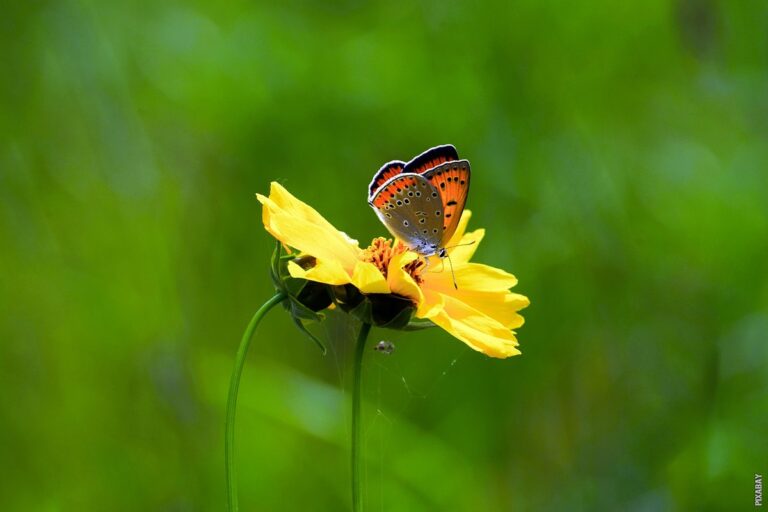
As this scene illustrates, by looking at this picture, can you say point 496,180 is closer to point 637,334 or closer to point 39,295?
point 637,334

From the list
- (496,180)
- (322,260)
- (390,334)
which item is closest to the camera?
(322,260)

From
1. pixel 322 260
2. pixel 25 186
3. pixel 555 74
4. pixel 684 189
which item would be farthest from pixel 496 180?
pixel 322 260

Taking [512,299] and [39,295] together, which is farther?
[39,295]

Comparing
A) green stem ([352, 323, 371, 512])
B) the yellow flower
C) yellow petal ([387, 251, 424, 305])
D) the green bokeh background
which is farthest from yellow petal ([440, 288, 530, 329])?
the green bokeh background

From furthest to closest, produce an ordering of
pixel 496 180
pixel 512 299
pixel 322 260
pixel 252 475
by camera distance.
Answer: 1. pixel 496 180
2. pixel 252 475
3. pixel 512 299
4. pixel 322 260

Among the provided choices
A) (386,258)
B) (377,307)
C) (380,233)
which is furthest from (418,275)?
(380,233)

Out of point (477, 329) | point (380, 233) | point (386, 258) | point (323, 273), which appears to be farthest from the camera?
point (380, 233)

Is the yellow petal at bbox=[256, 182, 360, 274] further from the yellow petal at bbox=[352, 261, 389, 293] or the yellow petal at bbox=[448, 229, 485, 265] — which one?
the yellow petal at bbox=[448, 229, 485, 265]

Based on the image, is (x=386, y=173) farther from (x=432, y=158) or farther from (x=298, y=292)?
(x=298, y=292)

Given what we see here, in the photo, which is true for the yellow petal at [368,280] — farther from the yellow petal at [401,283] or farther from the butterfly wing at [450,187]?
the butterfly wing at [450,187]
